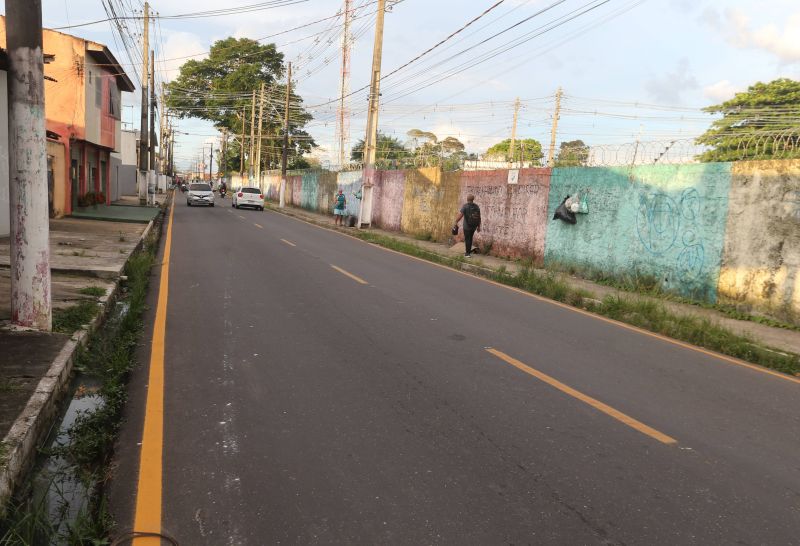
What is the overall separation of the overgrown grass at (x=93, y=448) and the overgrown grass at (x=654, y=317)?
7226 millimetres

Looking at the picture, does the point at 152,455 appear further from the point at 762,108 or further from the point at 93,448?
the point at 762,108

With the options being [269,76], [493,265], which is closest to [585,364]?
[493,265]

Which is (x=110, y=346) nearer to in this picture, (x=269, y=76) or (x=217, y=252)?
(x=217, y=252)

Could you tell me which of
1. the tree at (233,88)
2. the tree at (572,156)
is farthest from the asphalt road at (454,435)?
the tree at (233,88)

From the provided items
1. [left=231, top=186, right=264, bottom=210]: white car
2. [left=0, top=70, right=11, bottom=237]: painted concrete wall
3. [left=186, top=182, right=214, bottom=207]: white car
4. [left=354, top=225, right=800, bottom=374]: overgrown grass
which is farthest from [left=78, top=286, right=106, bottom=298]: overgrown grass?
[left=186, top=182, right=214, bottom=207]: white car

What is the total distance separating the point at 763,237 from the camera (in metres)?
10.1

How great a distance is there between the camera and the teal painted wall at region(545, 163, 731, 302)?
1116 centimetres

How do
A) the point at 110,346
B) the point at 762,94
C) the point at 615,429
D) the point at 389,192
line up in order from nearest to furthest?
the point at 615,429, the point at 110,346, the point at 389,192, the point at 762,94

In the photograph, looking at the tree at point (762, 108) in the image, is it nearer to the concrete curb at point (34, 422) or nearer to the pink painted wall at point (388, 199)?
the pink painted wall at point (388, 199)

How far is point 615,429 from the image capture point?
4.77 metres

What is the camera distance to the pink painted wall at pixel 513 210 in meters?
16.2

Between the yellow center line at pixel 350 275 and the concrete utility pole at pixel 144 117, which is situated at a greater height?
the concrete utility pole at pixel 144 117

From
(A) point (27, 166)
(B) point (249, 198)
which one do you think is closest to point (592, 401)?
(A) point (27, 166)

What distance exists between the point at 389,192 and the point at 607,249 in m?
15.1
